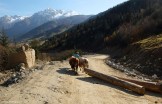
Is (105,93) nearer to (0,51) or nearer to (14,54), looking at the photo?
(14,54)

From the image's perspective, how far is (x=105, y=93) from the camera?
21844 mm

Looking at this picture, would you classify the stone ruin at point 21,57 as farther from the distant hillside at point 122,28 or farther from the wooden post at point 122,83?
the distant hillside at point 122,28

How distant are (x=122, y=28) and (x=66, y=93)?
7829cm

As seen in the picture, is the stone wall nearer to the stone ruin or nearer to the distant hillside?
the stone ruin

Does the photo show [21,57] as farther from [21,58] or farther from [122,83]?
[122,83]

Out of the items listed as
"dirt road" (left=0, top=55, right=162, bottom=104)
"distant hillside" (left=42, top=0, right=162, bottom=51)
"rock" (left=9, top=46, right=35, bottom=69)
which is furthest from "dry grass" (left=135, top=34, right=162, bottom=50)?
"distant hillside" (left=42, top=0, right=162, bottom=51)

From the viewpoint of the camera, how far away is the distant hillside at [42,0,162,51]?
7856cm

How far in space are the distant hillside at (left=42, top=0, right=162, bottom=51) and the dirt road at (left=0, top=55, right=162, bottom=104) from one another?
2027 inches

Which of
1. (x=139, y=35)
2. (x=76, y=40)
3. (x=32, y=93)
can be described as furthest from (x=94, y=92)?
(x=76, y=40)

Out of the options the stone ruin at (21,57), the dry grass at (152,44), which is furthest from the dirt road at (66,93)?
the dry grass at (152,44)

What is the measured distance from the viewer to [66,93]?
20.8m

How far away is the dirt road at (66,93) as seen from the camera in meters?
18.5

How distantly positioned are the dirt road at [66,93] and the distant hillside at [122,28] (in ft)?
169

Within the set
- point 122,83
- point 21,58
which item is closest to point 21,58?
point 21,58
